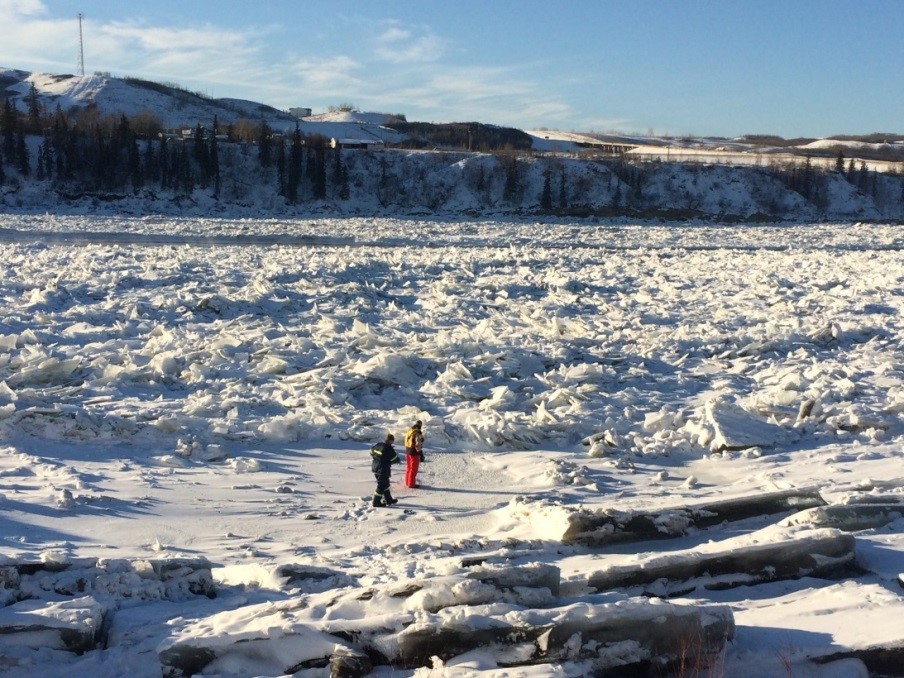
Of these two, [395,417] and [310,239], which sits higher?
[310,239]

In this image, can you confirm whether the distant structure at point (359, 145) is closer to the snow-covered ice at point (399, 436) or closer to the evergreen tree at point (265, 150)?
the evergreen tree at point (265, 150)

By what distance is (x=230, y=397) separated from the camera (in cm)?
1139

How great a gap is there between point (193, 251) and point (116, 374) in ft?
51.6

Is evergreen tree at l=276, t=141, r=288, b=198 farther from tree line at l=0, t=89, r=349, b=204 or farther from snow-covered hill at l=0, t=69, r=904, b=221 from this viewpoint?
snow-covered hill at l=0, t=69, r=904, b=221

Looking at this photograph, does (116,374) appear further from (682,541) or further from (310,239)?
(310,239)

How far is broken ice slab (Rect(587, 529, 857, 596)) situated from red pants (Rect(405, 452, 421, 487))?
11.0 ft

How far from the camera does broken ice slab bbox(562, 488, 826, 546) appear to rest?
693 centimetres

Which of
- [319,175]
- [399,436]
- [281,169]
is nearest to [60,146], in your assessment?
[281,169]

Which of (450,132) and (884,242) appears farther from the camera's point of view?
(450,132)

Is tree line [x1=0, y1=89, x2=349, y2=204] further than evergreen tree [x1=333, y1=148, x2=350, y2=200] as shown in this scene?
No

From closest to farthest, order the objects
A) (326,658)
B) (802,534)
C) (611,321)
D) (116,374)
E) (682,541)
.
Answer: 1. (326,658)
2. (802,534)
3. (682,541)
4. (116,374)
5. (611,321)

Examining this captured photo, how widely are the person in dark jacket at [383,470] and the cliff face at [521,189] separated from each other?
47568 mm

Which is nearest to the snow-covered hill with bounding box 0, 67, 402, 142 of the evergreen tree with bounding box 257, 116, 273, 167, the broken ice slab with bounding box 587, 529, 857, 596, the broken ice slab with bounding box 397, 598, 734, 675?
the evergreen tree with bounding box 257, 116, 273, 167

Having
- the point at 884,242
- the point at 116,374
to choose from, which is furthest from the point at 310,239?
the point at 884,242
